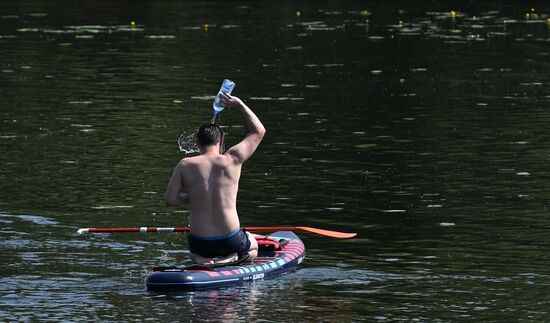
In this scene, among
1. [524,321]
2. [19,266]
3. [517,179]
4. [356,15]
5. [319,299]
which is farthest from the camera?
[356,15]

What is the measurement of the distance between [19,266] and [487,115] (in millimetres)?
18340

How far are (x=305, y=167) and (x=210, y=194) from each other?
9.90m

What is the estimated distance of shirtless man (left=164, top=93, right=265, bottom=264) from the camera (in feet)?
56.9

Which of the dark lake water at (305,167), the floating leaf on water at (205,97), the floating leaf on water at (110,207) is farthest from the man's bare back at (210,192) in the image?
the floating leaf on water at (205,97)

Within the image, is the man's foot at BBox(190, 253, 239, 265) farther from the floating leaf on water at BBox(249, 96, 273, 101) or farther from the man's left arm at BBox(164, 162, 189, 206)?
the floating leaf on water at BBox(249, 96, 273, 101)

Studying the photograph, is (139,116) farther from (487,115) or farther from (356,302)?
(356,302)

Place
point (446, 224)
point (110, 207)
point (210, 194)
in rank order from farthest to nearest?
1. point (110, 207)
2. point (446, 224)
3. point (210, 194)

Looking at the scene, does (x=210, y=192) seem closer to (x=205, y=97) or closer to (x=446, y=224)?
(x=446, y=224)

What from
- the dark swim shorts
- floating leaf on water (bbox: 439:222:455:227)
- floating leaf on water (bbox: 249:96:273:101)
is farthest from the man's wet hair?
floating leaf on water (bbox: 249:96:273:101)

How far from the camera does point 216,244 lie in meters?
17.4

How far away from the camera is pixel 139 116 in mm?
34469

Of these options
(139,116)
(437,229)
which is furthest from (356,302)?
(139,116)

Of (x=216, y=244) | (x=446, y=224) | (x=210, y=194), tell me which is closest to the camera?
(x=210, y=194)

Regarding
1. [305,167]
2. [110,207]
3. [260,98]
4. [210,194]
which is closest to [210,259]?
[210,194]
